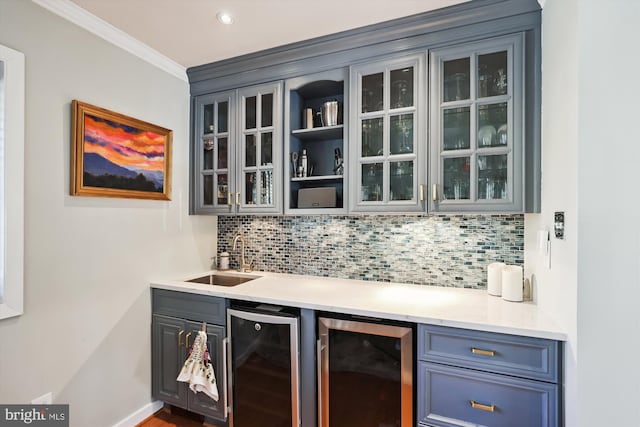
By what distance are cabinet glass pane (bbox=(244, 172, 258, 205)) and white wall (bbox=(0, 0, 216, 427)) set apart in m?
0.60

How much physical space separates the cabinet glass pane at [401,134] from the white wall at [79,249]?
1.69 metres

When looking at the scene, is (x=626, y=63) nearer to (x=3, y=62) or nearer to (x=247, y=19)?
(x=247, y=19)

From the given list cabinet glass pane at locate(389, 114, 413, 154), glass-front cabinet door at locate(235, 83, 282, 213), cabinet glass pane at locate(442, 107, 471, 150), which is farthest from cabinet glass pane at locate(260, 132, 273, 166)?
cabinet glass pane at locate(442, 107, 471, 150)

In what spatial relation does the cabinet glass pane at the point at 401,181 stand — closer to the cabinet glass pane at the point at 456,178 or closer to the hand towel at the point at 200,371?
the cabinet glass pane at the point at 456,178

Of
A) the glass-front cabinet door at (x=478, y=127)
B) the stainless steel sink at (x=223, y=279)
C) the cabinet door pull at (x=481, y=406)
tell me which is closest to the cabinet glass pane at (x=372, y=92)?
the glass-front cabinet door at (x=478, y=127)

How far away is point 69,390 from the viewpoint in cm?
172

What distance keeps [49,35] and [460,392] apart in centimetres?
278

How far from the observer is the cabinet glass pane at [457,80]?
67.9 inches

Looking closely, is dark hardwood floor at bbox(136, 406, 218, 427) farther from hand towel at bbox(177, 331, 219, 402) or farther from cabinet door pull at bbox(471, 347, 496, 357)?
cabinet door pull at bbox(471, 347, 496, 357)

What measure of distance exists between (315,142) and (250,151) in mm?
518

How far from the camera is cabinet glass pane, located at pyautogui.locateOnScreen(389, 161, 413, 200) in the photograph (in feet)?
6.02

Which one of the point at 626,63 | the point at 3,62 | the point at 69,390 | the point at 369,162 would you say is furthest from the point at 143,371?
the point at 626,63

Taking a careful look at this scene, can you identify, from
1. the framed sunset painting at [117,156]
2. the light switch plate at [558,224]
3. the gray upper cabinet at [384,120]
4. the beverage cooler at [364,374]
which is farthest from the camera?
the framed sunset painting at [117,156]

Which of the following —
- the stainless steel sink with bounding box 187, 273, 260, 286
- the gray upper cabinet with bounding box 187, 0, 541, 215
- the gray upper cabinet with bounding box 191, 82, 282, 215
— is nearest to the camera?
the gray upper cabinet with bounding box 187, 0, 541, 215
